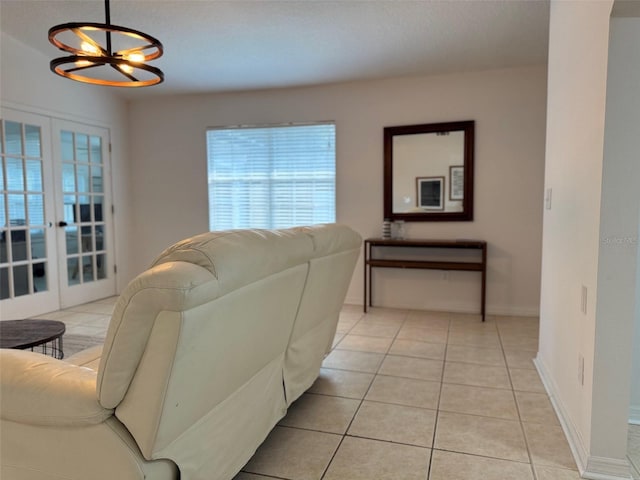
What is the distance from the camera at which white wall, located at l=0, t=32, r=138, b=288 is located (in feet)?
13.4

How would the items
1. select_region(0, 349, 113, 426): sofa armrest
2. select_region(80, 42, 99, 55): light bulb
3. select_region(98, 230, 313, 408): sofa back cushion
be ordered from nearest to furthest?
1. select_region(98, 230, 313, 408): sofa back cushion
2. select_region(0, 349, 113, 426): sofa armrest
3. select_region(80, 42, 99, 55): light bulb

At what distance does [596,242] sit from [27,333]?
2.93 meters

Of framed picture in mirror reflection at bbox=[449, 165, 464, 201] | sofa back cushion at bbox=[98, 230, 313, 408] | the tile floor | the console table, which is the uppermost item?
framed picture in mirror reflection at bbox=[449, 165, 464, 201]

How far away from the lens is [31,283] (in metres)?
4.38

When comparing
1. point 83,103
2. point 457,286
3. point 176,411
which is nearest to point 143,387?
point 176,411

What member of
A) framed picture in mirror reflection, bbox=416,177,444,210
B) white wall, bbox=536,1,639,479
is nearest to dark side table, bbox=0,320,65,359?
white wall, bbox=536,1,639,479

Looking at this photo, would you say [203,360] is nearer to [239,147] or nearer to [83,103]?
[239,147]

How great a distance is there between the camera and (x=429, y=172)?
14.8 feet

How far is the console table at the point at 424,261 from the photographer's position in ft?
13.6

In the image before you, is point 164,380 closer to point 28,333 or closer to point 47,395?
point 47,395

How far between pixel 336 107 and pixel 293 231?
334 cm

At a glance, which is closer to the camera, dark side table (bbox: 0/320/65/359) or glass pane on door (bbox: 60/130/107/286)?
dark side table (bbox: 0/320/65/359)

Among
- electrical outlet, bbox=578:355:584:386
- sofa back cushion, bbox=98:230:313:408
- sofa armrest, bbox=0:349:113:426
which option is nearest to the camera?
sofa back cushion, bbox=98:230:313:408

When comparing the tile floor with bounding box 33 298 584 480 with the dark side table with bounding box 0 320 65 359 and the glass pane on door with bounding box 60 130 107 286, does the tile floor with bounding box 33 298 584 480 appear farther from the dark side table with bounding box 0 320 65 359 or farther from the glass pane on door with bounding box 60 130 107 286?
the glass pane on door with bounding box 60 130 107 286
